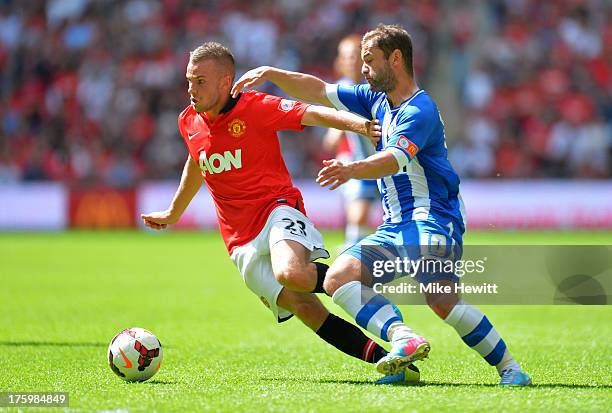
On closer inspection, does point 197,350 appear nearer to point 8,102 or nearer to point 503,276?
point 503,276

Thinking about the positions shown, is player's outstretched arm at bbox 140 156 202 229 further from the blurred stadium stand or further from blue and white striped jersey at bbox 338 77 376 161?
the blurred stadium stand

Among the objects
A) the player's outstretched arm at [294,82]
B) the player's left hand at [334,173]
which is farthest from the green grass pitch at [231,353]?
the player's outstretched arm at [294,82]

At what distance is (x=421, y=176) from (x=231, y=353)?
7.66ft

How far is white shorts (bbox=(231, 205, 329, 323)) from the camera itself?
659cm

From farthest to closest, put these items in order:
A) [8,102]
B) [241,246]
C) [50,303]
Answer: [8,102] < [50,303] < [241,246]

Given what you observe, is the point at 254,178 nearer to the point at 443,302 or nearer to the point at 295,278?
the point at 295,278

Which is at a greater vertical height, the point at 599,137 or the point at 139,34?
the point at 139,34

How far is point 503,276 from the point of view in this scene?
7.47 m

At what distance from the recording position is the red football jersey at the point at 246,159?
6762mm

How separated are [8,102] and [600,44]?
45.9 ft

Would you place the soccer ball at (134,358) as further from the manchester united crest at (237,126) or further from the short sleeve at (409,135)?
the short sleeve at (409,135)

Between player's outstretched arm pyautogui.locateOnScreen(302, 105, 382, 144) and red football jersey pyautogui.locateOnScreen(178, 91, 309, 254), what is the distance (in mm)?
154

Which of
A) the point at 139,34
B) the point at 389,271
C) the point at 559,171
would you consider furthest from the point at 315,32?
the point at 389,271

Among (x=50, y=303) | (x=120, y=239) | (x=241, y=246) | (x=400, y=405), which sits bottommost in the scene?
(x=120, y=239)
